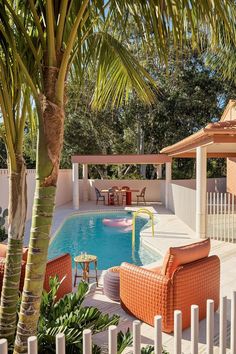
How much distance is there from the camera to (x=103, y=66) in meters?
3.95

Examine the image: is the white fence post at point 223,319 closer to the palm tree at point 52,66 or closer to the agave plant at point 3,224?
the palm tree at point 52,66

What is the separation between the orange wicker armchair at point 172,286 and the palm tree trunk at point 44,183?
247 cm

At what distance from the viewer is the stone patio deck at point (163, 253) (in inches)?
185

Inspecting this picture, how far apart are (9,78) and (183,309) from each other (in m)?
3.93

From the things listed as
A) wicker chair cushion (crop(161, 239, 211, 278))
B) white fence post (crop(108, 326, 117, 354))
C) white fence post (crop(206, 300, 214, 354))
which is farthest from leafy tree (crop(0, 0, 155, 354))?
wicker chair cushion (crop(161, 239, 211, 278))

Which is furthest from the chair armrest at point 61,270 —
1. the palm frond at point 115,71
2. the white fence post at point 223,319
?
the white fence post at point 223,319

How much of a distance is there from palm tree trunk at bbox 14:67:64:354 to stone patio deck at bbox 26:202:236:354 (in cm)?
219

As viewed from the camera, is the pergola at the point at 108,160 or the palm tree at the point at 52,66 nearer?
the palm tree at the point at 52,66

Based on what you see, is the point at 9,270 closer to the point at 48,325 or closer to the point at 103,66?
the point at 48,325

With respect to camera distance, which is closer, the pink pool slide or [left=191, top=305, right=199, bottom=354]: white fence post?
[left=191, top=305, right=199, bottom=354]: white fence post

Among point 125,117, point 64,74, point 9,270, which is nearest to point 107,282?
point 9,270

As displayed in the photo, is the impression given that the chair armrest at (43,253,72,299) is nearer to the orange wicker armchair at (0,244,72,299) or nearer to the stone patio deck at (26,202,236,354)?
the orange wicker armchair at (0,244,72,299)

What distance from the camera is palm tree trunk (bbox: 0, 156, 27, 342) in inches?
120

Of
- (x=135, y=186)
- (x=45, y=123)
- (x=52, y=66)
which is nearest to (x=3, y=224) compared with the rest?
(x=45, y=123)
